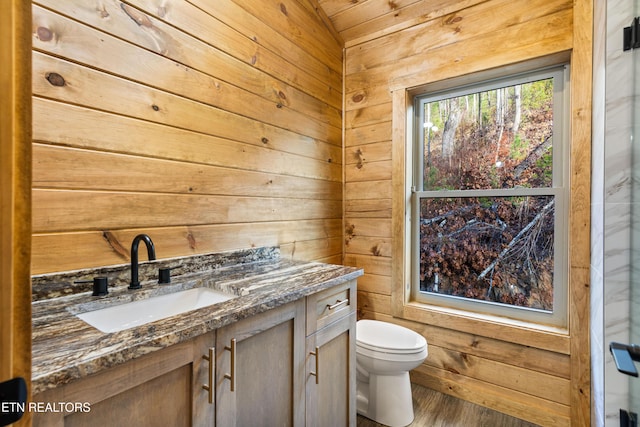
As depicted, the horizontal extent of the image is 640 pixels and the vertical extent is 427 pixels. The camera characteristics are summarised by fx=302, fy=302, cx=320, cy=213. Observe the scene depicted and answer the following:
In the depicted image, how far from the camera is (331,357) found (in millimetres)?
1377

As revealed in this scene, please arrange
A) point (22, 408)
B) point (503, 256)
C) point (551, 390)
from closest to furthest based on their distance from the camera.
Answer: point (22, 408), point (551, 390), point (503, 256)

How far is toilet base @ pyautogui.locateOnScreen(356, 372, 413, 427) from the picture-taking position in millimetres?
1745

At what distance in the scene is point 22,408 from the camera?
1.25 feet

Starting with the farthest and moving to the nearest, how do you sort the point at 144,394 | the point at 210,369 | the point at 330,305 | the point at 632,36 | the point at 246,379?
the point at 330,305 < the point at 632,36 < the point at 246,379 < the point at 210,369 < the point at 144,394

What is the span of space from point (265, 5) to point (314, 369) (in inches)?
80.0

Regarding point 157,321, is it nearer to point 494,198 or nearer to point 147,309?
point 147,309

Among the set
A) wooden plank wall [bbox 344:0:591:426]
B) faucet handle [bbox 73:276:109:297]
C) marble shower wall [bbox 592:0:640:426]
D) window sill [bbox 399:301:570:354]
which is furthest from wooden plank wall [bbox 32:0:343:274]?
marble shower wall [bbox 592:0:640:426]

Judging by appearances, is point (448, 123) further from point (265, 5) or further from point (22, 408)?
point (22, 408)

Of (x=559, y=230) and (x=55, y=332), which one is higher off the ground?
(x=559, y=230)

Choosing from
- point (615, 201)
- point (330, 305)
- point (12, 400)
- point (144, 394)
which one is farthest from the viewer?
point (330, 305)

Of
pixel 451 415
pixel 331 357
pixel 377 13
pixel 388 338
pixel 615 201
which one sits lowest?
pixel 451 415

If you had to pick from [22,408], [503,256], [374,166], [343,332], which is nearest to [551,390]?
[503,256]

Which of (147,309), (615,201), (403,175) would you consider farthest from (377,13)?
(147,309)

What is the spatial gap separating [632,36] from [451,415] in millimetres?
2057
